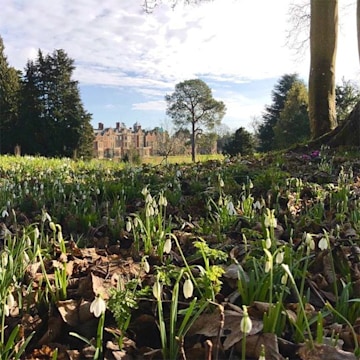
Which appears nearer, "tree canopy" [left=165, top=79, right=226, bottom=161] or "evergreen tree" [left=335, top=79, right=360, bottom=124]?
"evergreen tree" [left=335, top=79, right=360, bottom=124]

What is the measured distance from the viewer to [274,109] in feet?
95.6

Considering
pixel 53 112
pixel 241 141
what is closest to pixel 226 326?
pixel 241 141

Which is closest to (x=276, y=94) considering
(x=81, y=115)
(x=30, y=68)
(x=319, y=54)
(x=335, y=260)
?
(x=81, y=115)

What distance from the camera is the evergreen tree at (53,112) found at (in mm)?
26891

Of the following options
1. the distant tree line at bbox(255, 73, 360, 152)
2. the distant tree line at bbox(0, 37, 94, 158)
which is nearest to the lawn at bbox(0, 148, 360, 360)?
the distant tree line at bbox(255, 73, 360, 152)

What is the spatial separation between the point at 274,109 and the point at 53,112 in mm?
15228

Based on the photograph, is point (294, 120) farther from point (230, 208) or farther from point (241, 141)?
point (230, 208)

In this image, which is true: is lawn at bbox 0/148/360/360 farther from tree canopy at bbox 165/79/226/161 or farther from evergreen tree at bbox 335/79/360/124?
tree canopy at bbox 165/79/226/161

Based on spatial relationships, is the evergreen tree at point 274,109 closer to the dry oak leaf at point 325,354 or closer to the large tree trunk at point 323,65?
the large tree trunk at point 323,65

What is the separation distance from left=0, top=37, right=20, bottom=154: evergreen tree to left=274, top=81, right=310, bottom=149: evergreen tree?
16809mm

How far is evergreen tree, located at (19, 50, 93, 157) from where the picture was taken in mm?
26891

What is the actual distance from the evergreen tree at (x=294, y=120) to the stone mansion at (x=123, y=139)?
10136 mm

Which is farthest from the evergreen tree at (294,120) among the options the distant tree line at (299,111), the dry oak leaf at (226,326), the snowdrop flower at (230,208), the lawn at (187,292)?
the dry oak leaf at (226,326)

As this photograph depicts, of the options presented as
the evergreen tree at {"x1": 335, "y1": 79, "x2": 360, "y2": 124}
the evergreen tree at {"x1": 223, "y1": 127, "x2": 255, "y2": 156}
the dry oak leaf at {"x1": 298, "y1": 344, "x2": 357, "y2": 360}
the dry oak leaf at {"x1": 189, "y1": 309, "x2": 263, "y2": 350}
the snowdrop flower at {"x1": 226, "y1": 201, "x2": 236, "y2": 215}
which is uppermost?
the evergreen tree at {"x1": 335, "y1": 79, "x2": 360, "y2": 124}
